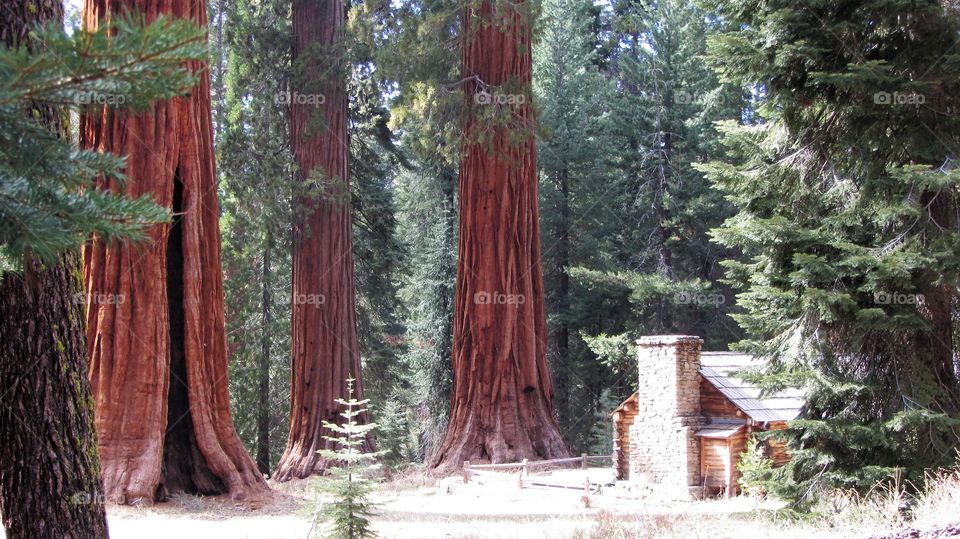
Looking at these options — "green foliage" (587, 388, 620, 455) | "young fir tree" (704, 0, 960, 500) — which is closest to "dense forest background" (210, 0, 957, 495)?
"young fir tree" (704, 0, 960, 500)

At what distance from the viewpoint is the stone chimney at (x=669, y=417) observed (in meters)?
15.2

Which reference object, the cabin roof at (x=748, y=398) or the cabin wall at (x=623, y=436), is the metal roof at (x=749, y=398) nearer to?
the cabin roof at (x=748, y=398)

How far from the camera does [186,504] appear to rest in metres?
11.3

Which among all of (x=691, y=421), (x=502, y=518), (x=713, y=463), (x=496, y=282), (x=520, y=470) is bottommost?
(x=502, y=518)

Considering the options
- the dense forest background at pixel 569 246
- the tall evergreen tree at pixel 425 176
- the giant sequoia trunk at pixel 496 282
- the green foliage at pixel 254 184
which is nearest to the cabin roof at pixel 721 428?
the giant sequoia trunk at pixel 496 282

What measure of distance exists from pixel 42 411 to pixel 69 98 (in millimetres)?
3563

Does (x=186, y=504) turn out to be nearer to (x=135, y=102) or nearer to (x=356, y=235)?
(x=135, y=102)

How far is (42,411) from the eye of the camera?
584 cm

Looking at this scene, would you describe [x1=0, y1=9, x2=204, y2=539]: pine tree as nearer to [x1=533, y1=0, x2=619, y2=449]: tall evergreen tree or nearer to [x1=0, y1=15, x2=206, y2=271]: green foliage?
[x1=0, y1=15, x2=206, y2=271]: green foliage

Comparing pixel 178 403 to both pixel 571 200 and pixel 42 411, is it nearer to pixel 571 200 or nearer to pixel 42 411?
pixel 42 411

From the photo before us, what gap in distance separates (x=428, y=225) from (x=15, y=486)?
26036 millimetres

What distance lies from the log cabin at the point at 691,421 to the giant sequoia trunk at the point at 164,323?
273 inches

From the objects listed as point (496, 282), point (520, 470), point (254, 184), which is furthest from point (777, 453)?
point (254, 184)

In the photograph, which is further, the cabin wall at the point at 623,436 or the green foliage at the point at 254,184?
the green foliage at the point at 254,184
